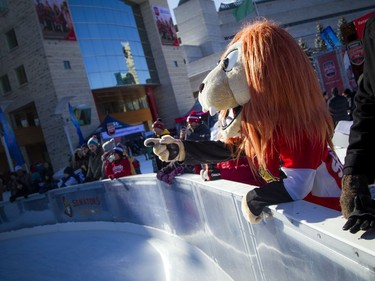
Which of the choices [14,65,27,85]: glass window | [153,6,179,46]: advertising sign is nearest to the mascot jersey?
[14,65,27,85]: glass window

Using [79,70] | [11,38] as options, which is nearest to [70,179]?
[79,70]

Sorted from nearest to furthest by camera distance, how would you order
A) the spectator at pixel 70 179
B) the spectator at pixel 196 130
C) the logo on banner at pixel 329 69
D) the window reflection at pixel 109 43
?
the spectator at pixel 196 130 < the spectator at pixel 70 179 < the logo on banner at pixel 329 69 < the window reflection at pixel 109 43

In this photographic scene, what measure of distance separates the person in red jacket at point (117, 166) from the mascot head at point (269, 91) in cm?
425

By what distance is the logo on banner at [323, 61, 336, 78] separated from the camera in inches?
433

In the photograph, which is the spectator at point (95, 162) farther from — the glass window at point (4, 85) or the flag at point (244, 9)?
the glass window at point (4, 85)

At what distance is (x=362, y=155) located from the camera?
3.71ft

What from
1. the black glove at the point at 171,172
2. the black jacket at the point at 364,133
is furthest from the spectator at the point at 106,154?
the black jacket at the point at 364,133

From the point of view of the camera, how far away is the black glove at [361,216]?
36.4 inches

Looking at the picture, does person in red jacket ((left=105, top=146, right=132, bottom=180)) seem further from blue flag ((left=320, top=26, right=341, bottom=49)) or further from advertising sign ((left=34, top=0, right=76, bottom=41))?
advertising sign ((left=34, top=0, right=76, bottom=41))

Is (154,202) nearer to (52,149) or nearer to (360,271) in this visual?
(360,271)

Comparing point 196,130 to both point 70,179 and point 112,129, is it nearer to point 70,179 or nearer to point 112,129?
point 70,179

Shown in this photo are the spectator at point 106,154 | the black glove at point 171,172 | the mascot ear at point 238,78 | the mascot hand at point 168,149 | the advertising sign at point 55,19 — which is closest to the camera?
the mascot ear at point 238,78

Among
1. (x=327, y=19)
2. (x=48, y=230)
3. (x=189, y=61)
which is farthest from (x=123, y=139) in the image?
(x=327, y=19)

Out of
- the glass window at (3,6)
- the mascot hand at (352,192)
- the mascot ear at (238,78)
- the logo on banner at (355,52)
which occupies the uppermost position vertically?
the glass window at (3,6)
